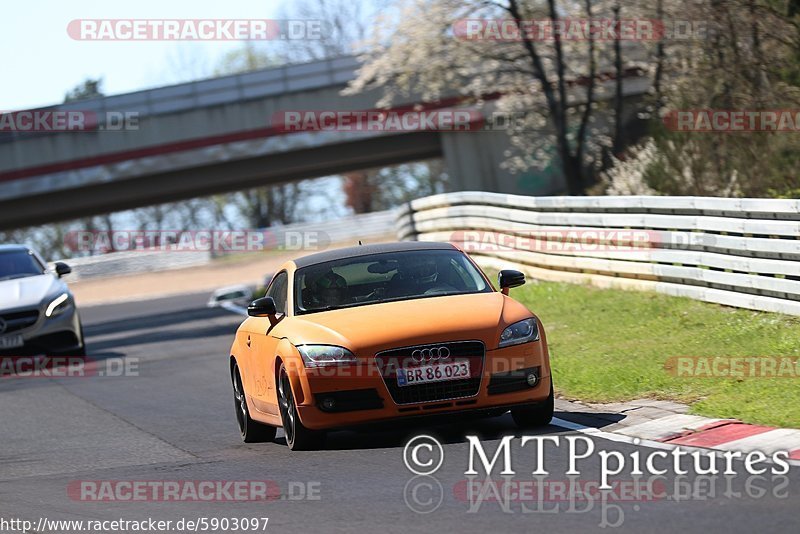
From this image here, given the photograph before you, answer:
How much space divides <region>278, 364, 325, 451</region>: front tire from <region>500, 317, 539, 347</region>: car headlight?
149 cm

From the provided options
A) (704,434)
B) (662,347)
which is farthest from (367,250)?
(662,347)

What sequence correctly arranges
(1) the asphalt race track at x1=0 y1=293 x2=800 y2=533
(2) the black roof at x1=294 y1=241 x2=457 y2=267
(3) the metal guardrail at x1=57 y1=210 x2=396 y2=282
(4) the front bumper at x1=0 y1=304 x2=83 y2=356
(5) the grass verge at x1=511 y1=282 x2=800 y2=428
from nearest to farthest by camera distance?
(1) the asphalt race track at x1=0 y1=293 x2=800 y2=533 → (5) the grass verge at x1=511 y1=282 x2=800 y2=428 → (2) the black roof at x1=294 y1=241 x2=457 y2=267 → (4) the front bumper at x1=0 y1=304 x2=83 y2=356 → (3) the metal guardrail at x1=57 y1=210 x2=396 y2=282

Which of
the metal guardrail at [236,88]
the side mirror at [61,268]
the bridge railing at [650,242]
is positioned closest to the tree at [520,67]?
the metal guardrail at [236,88]

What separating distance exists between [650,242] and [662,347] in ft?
14.5

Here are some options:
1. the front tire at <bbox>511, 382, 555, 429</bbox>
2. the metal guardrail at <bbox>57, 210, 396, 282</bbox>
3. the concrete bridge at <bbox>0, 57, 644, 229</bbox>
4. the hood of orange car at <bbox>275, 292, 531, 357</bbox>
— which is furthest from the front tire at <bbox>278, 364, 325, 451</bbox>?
the metal guardrail at <bbox>57, 210, 396, 282</bbox>

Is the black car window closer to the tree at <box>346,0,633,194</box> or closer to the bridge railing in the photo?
the bridge railing

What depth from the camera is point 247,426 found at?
1140 cm

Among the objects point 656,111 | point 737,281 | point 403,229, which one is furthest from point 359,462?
point 656,111

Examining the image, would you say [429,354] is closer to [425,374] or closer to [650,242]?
[425,374]

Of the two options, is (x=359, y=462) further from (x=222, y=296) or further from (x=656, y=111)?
(x=222, y=296)

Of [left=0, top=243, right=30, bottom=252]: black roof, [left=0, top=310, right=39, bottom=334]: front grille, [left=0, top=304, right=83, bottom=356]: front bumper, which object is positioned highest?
[left=0, top=243, right=30, bottom=252]: black roof

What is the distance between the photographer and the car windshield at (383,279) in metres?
10.6

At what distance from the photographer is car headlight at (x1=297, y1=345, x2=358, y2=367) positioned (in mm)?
9547

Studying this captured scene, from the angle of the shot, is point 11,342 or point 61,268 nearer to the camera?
point 11,342
